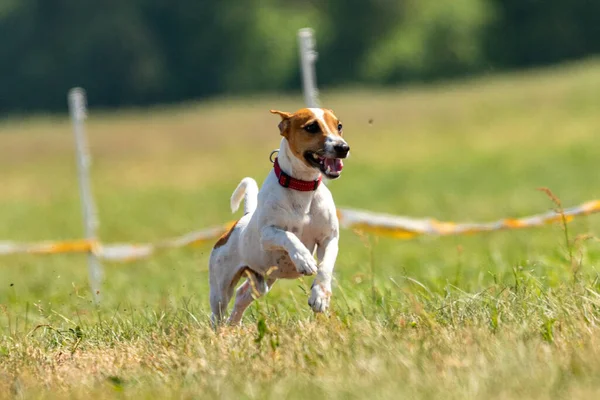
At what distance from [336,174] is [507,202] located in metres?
14.1

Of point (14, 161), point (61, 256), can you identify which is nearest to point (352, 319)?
point (61, 256)

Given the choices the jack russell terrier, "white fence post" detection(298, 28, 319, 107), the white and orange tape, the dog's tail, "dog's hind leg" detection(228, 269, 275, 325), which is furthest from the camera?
"white fence post" detection(298, 28, 319, 107)

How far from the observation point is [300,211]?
5867 millimetres

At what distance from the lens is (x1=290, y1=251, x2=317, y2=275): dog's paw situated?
560 centimetres

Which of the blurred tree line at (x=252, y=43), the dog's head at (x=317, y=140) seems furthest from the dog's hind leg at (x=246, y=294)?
the blurred tree line at (x=252, y=43)

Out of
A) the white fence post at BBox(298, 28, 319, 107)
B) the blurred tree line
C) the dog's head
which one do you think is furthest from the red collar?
the blurred tree line

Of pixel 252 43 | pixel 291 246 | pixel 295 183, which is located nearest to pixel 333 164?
pixel 295 183

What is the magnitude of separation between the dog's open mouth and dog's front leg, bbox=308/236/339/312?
0.39 metres

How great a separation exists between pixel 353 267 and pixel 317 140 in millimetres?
3616

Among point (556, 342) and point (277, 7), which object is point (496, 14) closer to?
point (277, 7)

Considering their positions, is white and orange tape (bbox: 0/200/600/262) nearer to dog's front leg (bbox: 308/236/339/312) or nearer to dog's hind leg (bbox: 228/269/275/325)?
dog's hind leg (bbox: 228/269/275/325)

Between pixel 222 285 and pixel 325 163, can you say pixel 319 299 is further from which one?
pixel 222 285

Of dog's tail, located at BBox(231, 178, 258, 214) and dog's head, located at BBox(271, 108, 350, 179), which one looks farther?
dog's tail, located at BBox(231, 178, 258, 214)

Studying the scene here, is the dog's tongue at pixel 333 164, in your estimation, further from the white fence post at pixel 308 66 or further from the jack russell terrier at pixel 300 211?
the white fence post at pixel 308 66
